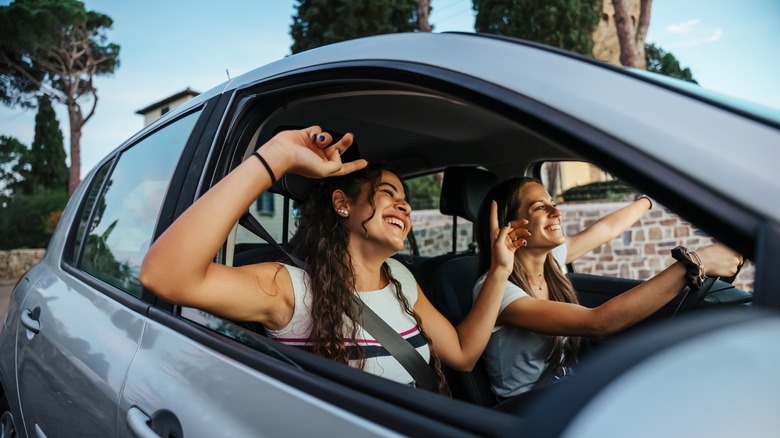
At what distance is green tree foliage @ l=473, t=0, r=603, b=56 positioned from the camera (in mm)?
19469

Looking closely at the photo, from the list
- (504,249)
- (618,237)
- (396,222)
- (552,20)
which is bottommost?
(618,237)

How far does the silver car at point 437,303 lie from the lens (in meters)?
0.49

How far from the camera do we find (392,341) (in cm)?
169

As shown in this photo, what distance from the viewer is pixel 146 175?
1911 millimetres

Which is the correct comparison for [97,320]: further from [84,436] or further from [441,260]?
[441,260]

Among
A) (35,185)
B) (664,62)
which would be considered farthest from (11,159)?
(664,62)

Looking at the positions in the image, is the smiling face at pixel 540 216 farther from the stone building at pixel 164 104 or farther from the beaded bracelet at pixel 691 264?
the stone building at pixel 164 104

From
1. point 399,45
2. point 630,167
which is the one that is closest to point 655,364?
point 630,167

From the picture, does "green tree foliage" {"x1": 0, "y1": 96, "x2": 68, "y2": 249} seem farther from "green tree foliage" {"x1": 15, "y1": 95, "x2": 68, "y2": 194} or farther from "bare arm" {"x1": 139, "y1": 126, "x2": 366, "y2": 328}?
"bare arm" {"x1": 139, "y1": 126, "x2": 366, "y2": 328}

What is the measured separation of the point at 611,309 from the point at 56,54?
23.4 metres

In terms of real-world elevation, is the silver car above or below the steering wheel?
above

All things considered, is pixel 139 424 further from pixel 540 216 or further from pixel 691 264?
pixel 540 216

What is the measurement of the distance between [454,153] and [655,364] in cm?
267

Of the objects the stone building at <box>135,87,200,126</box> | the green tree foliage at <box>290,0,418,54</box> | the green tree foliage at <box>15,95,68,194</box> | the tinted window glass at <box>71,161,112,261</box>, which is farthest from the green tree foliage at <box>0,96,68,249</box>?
the tinted window glass at <box>71,161,112,261</box>
